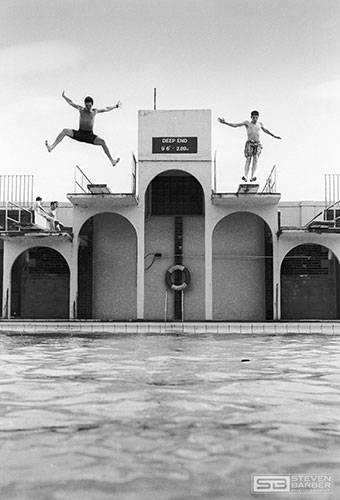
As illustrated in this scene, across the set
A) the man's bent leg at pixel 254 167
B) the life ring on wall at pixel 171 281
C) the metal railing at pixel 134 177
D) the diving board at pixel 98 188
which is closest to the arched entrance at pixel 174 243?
the life ring on wall at pixel 171 281

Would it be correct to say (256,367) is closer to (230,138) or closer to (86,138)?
(86,138)

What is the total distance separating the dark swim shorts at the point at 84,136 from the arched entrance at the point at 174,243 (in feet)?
10.9

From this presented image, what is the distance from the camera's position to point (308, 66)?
40.8 feet

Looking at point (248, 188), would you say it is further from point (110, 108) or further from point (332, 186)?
point (110, 108)

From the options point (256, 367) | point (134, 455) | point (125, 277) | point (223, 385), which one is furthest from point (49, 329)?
point (134, 455)

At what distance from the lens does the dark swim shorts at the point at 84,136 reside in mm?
13242

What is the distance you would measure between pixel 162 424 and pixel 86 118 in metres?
9.72

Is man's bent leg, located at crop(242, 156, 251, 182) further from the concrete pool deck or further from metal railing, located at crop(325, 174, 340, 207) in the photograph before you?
the concrete pool deck

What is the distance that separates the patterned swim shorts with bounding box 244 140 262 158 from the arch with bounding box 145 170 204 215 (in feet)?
6.36

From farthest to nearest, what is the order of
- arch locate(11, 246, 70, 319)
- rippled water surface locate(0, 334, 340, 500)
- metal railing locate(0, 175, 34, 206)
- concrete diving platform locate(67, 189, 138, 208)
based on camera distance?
1. arch locate(11, 246, 70, 319)
2. metal railing locate(0, 175, 34, 206)
3. concrete diving platform locate(67, 189, 138, 208)
4. rippled water surface locate(0, 334, 340, 500)

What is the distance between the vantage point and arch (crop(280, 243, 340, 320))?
16.8 m

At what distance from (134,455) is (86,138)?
408 inches

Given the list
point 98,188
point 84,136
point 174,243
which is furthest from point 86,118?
point 174,243

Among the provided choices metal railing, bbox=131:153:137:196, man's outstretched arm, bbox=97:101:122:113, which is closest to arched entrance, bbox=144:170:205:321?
metal railing, bbox=131:153:137:196
